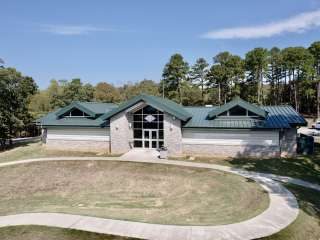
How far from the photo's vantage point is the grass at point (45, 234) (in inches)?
371

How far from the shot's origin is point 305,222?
1094 cm

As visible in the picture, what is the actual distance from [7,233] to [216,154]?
1776 centimetres

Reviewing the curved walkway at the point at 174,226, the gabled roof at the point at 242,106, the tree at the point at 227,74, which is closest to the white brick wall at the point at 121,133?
the gabled roof at the point at 242,106

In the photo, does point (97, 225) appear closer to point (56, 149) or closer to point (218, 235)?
point (218, 235)

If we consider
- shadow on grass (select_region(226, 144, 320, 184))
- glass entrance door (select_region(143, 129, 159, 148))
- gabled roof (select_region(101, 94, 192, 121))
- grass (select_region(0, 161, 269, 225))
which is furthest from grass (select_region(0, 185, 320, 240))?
glass entrance door (select_region(143, 129, 159, 148))

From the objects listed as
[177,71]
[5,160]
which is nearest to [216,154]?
[5,160]

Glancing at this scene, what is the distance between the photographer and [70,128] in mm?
27859

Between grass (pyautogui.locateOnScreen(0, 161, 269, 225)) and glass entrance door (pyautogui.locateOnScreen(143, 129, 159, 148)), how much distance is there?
5.05 metres

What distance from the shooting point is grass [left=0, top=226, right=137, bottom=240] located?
9414mm

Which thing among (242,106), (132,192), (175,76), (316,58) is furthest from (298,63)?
(132,192)

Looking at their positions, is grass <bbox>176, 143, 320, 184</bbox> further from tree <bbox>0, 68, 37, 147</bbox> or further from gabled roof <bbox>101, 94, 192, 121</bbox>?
tree <bbox>0, 68, 37, 147</bbox>

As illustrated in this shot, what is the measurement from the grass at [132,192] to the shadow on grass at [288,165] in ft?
11.2

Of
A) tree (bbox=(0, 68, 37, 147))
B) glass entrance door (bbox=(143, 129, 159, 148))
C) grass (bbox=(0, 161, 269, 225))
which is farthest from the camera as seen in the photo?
tree (bbox=(0, 68, 37, 147))

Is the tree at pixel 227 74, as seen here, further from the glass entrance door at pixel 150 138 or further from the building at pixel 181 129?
the glass entrance door at pixel 150 138
